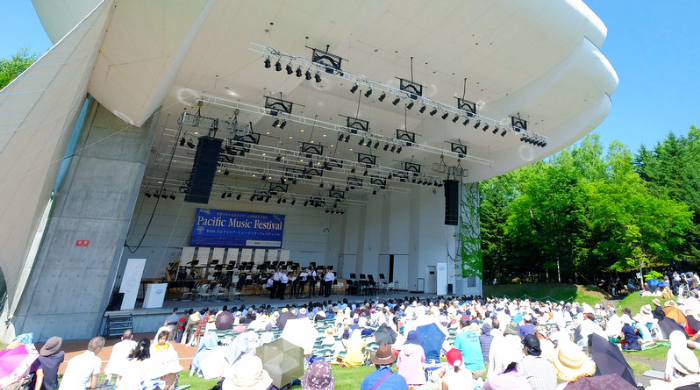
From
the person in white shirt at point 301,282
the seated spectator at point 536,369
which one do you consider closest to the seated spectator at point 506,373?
the seated spectator at point 536,369

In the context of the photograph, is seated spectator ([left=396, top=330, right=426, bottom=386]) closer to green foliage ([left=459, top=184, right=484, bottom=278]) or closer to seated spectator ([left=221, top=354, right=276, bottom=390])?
seated spectator ([left=221, top=354, right=276, bottom=390])

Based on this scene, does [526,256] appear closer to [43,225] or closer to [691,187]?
[691,187]

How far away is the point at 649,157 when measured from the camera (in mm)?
26938

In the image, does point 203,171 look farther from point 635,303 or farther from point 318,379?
point 635,303

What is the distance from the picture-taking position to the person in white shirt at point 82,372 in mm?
3310

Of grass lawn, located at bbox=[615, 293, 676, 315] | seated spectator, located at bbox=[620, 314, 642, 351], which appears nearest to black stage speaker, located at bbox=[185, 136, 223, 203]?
seated spectator, located at bbox=[620, 314, 642, 351]

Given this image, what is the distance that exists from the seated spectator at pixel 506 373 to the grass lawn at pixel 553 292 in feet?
70.2

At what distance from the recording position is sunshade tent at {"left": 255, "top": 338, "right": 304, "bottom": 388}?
3.96 metres

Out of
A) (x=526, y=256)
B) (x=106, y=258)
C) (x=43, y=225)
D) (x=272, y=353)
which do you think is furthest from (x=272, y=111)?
(x=526, y=256)

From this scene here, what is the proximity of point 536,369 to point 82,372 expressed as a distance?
14.6 ft

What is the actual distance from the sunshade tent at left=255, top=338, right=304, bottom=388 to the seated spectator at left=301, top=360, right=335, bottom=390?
1.23 metres

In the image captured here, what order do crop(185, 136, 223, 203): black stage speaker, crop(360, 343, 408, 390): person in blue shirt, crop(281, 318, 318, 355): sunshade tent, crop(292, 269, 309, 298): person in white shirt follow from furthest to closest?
crop(292, 269, 309, 298): person in white shirt → crop(185, 136, 223, 203): black stage speaker → crop(281, 318, 318, 355): sunshade tent → crop(360, 343, 408, 390): person in blue shirt

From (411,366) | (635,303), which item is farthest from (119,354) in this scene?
(635,303)

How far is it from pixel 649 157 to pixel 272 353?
114ft
